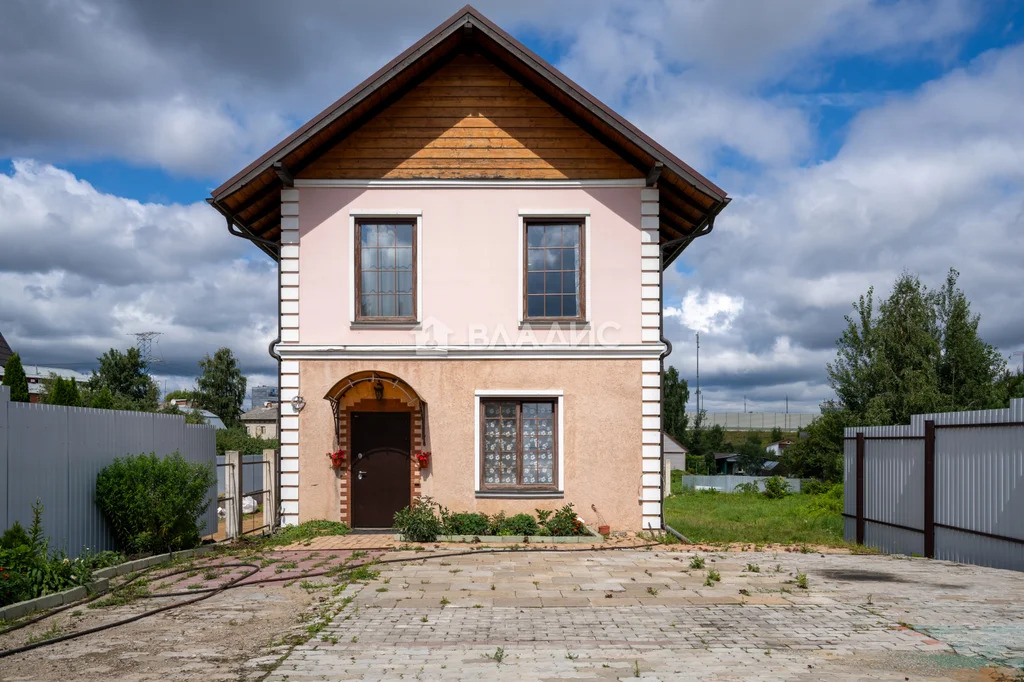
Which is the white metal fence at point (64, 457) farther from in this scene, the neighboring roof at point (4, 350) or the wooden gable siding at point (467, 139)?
the neighboring roof at point (4, 350)

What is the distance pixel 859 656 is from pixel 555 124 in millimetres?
11199

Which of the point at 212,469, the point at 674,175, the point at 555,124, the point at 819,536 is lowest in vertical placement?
the point at 819,536

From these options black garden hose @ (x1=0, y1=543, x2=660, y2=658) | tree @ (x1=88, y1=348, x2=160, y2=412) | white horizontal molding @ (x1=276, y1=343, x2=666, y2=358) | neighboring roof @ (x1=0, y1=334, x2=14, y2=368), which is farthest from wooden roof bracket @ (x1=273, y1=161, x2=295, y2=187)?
tree @ (x1=88, y1=348, x2=160, y2=412)

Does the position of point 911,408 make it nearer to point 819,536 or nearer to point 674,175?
point 819,536

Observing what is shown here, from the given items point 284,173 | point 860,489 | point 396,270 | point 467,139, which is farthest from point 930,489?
point 284,173

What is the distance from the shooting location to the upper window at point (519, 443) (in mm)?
15898

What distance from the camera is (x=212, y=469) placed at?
14484 millimetres

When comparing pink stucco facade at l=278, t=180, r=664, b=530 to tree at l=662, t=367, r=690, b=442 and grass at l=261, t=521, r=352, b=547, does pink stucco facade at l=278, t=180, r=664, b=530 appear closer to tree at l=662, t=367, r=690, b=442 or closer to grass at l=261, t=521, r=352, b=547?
grass at l=261, t=521, r=352, b=547

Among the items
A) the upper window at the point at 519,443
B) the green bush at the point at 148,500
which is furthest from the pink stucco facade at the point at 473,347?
the green bush at the point at 148,500

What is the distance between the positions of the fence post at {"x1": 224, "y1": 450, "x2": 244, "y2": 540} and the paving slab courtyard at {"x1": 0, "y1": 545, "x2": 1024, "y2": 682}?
13.3ft

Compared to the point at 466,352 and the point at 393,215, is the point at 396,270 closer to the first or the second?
the point at 393,215

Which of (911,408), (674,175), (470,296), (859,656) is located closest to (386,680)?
(859,656)

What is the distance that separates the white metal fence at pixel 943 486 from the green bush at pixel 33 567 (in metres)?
10.8

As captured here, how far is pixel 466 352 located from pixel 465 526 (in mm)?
2970
